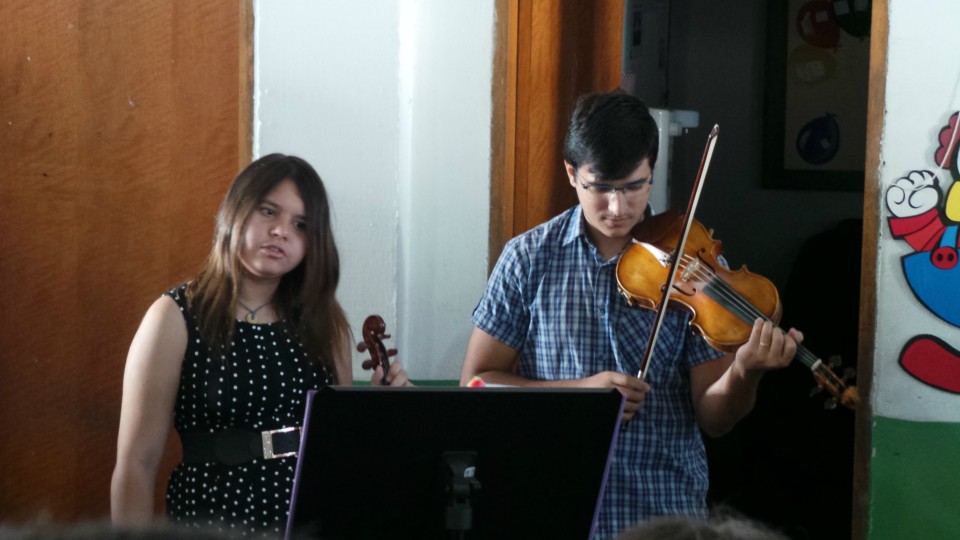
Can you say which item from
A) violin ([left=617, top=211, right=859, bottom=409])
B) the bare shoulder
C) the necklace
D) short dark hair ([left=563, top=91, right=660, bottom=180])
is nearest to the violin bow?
violin ([left=617, top=211, right=859, bottom=409])

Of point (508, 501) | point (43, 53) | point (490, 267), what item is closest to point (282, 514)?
point (508, 501)

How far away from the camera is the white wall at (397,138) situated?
9.04 ft

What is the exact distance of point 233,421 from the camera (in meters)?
1.99

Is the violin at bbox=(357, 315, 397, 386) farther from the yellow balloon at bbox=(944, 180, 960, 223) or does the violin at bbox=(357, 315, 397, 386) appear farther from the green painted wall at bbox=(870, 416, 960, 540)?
the yellow balloon at bbox=(944, 180, 960, 223)

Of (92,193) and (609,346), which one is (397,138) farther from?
(609,346)

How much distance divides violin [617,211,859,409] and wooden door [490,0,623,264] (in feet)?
2.35

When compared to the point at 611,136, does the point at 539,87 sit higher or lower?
higher

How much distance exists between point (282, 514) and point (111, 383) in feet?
2.99

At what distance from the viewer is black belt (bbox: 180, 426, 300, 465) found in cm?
198

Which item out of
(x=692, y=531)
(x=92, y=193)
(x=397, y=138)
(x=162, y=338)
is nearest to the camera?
(x=692, y=531)

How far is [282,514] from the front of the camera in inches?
78.1

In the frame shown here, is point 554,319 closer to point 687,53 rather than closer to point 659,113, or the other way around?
point 659,113

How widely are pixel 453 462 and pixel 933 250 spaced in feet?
3.78

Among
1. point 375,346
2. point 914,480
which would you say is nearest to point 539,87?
point 375,346
